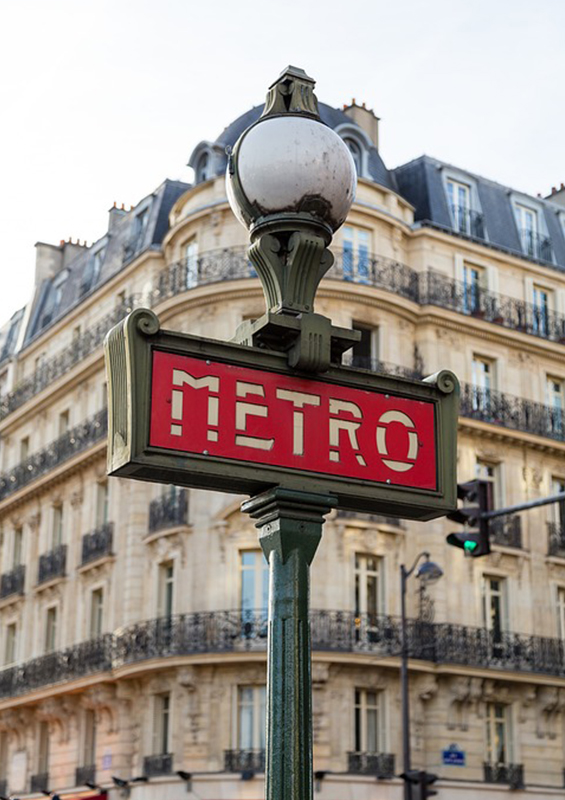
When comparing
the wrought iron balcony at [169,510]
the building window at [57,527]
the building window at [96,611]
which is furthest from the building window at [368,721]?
the building window at [57,527]

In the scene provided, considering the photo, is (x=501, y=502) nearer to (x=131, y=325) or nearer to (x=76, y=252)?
(x=76, y=252)

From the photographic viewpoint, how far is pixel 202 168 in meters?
32.2

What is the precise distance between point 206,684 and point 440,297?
10502mm

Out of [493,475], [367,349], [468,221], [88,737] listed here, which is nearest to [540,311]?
[468,221]

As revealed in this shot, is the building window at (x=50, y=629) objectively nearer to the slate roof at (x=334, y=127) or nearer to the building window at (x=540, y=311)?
the slate roof at (x=334, y=127)

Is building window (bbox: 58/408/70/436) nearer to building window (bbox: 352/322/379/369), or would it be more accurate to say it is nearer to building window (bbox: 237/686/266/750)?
building window (bbox: 352/322/379/369)

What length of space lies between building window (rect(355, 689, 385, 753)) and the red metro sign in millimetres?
24201

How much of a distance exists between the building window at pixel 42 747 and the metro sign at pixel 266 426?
102 ft

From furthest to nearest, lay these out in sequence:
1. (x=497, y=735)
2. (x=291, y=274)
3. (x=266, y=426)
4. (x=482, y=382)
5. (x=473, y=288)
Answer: (x=473, y=288), (x=482, y=382), (x=497, y=735), (x=291, y=274), (x=266, y=426)

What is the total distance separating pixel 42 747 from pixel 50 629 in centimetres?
291

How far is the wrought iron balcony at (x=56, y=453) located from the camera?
1323 inches

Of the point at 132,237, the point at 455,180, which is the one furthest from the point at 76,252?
the point at 455,180

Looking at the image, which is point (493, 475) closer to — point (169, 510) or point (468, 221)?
point (468, 221)

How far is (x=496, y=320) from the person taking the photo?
3244 cm
